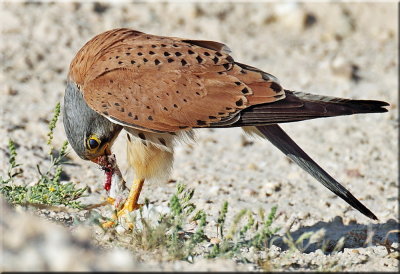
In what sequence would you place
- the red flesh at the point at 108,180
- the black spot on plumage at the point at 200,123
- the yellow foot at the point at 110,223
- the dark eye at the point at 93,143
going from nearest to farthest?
the yellow foot at the point at 110,223 < the black spot on plumage at the point at 200,123 < the dark eye at the point at 93,143 < the red flesh at the point at 108,180

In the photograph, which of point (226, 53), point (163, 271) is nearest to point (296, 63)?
point (226, 53)

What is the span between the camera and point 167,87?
16.0ft

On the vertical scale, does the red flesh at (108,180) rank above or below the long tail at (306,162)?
below

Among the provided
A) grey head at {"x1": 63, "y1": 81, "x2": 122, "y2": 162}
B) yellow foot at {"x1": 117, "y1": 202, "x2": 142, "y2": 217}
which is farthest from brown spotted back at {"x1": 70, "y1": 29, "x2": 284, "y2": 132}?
yellow foot at {"x1": 117, "y1": 202, "x2": 142, "y2": 217}

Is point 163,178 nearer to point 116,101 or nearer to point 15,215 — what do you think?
point 116,101

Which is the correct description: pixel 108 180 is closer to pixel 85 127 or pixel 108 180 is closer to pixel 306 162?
pixel 85 127

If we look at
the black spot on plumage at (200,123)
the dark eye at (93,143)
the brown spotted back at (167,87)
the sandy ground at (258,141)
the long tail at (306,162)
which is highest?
the brown spotted back at (167,87)

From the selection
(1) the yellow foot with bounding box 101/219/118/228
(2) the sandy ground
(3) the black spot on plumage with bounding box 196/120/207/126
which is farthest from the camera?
(3) the black spot on plumage with bounding box 196/120/207/126

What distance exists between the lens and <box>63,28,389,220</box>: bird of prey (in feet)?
15.9

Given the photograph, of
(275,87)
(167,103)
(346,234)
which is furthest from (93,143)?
(346,234)

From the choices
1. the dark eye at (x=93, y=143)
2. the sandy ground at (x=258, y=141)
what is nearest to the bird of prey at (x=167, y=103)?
the dark eye at (x=93, y=143)

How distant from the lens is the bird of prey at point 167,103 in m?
4.85

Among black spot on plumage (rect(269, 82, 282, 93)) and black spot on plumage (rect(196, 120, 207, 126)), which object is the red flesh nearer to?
black spot on plumage (rect(196, 120, 207, 126))

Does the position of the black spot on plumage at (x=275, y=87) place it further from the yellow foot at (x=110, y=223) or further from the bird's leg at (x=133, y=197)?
the yellow foot at (x=110, y=223)
